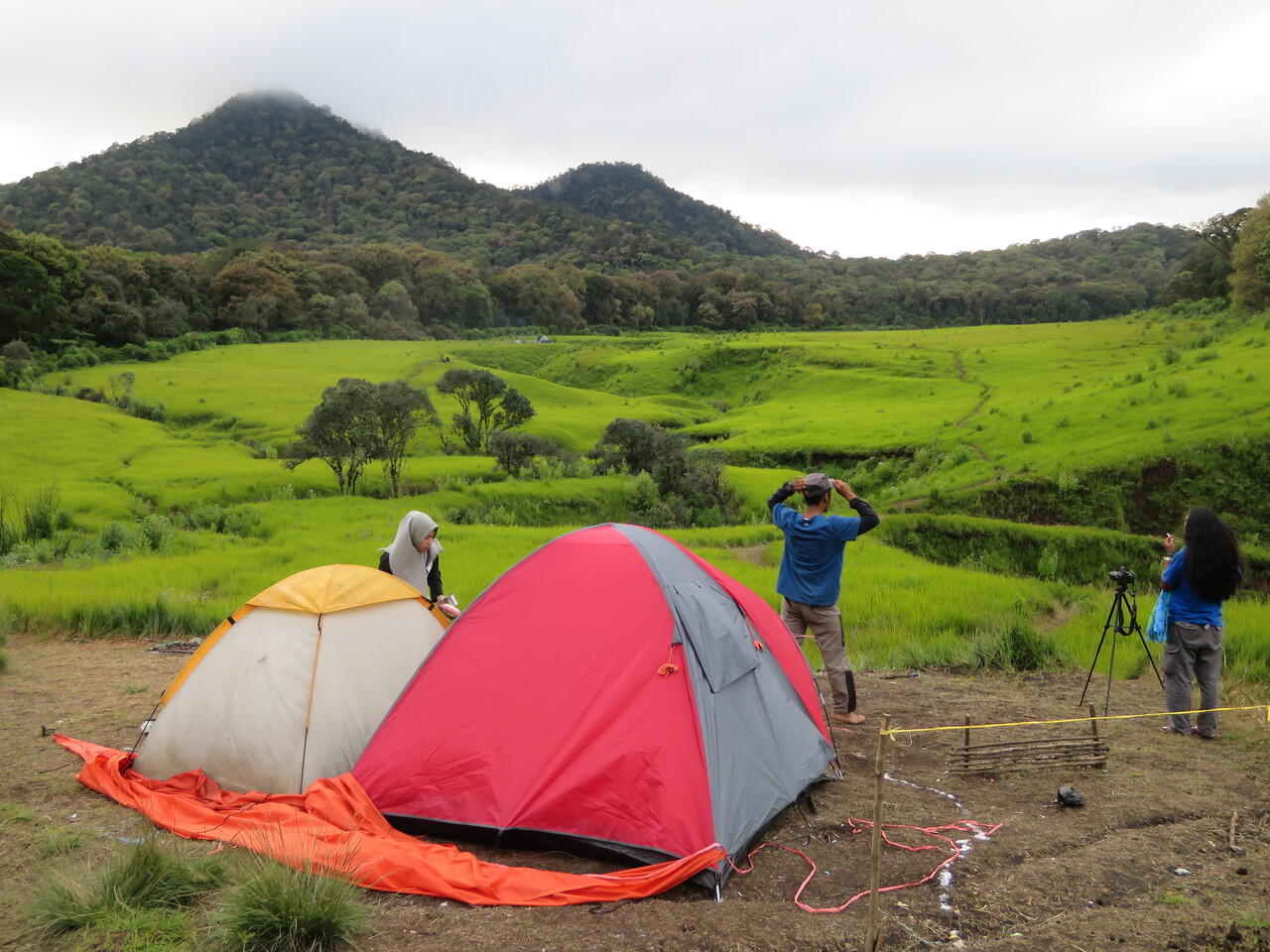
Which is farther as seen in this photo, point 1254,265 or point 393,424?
point 1254,265

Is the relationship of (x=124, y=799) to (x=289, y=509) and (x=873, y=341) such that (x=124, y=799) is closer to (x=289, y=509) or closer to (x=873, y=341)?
Answer: (x=289, y=509)

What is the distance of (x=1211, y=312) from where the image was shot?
5397 centimetres

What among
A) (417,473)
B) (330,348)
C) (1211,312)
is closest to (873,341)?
(1211,312)

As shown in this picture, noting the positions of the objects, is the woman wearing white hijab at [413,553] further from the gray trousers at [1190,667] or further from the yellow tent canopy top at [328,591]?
the gray trousers at [1190,667]

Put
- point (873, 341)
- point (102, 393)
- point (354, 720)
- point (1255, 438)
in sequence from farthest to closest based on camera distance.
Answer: point (873, 341), point (102, 393), point (1255, 438), point (354, 720)

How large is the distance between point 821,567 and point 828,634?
0.63 meters

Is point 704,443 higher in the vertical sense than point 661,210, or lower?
lower

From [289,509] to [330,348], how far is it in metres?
40.5

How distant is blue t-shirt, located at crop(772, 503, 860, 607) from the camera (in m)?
7.41

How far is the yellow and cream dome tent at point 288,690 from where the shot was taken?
6301 millimetres

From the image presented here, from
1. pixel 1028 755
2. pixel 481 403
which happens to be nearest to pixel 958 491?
pixel 1028 755

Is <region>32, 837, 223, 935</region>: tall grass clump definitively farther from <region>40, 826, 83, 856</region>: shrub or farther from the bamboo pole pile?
the bamboo pole pile

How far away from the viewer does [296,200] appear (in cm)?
15388

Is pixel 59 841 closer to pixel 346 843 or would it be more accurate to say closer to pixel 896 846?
pixel 346 843
